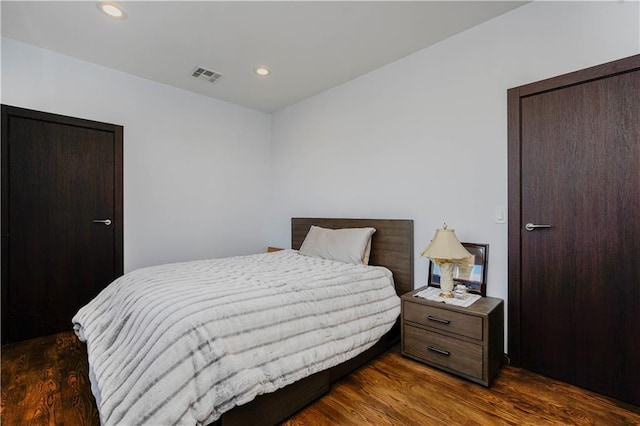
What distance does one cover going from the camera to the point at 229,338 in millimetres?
1438

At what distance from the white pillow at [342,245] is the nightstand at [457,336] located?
65 centimetres

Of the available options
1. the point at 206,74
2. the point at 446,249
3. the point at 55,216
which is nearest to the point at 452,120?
the point at 446,249

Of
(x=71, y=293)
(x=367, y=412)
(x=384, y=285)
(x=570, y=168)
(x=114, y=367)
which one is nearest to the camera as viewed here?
(x=114, y=367)

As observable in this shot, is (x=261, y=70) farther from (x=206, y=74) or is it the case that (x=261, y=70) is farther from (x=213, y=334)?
(x=213, y=334)

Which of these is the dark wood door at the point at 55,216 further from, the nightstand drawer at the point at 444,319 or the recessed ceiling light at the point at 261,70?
the nightstand drawer at the point at 444,319

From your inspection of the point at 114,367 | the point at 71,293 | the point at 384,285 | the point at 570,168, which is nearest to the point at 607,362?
the point at 570,168

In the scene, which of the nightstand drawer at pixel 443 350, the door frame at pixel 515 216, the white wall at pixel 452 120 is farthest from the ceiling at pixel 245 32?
the nightstand drawer at pixel 443 350

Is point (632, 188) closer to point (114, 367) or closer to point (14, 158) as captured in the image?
point (114, 367)

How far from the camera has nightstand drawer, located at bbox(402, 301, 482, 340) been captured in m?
1.97

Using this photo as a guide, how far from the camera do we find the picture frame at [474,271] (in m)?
2.35

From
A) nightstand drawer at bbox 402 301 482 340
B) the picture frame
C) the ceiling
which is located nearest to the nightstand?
nightstand drawer at bbox 402 301 482 340

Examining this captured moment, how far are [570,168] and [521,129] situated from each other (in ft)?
1.39

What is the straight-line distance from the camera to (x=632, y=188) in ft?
5.86

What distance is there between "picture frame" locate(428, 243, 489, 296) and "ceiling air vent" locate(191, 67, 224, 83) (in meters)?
3.06
